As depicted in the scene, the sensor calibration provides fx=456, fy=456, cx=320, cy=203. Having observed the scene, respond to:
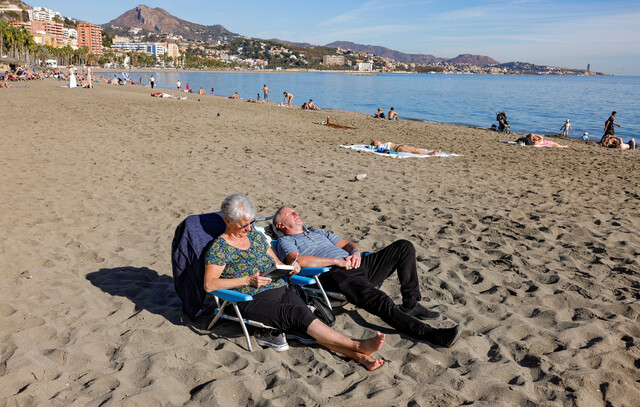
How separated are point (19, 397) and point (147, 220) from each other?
3584 millimetres

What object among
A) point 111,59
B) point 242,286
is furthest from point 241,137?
point 111,59

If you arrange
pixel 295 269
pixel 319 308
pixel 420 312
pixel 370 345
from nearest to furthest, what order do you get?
pixel 370 345, pixel 295 269, pixel 319 308, pixel 420 312

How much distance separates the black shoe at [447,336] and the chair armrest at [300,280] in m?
1.05

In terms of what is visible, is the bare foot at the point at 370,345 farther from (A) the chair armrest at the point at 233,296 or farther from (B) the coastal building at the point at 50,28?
(B) the coastal building at the point at 50,28

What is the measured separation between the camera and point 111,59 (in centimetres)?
14662

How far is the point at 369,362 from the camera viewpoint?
3117mm

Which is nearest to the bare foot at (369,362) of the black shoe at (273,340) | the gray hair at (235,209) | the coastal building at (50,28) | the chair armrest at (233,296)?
the black shoe at (273,340)

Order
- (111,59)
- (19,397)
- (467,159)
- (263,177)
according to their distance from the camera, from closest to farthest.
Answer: (19,397) → (263,177) → (467,159) → (111,59)

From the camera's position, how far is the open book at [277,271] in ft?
11.3

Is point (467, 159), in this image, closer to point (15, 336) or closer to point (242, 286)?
point (242, 286)

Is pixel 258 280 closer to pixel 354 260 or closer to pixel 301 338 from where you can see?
pixel 301 338

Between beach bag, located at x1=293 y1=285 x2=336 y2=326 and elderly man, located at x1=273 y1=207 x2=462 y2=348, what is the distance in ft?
0.53

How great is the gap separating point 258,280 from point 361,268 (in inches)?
40.3

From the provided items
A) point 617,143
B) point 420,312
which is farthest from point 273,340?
point 617,143
